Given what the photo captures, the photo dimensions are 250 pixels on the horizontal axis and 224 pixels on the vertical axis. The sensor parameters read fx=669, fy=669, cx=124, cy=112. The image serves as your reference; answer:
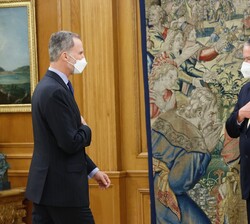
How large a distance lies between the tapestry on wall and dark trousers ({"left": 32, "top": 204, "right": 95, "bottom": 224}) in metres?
1.87

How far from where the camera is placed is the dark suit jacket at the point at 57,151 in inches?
168

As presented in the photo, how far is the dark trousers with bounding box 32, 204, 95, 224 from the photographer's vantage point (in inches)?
169

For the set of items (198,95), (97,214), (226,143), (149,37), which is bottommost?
(97,214)

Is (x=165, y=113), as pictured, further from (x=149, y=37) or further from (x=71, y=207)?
(x=71, y=207)

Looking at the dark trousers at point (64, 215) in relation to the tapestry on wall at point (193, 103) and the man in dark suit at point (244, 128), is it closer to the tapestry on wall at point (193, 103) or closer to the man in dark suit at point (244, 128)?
the man in dark suit at point (244, 128)

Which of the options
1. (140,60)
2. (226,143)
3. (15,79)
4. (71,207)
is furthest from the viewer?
(15,79)

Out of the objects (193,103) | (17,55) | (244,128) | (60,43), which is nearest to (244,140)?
(244,128)

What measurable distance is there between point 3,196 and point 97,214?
92 centimetres

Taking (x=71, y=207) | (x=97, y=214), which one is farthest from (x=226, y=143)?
(x=71, y=207)

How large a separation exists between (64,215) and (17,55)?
300 cm

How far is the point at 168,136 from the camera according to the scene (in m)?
6.08

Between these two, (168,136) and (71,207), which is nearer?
(71,207)

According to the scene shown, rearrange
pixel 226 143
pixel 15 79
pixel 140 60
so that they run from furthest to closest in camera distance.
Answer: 1. pixel 15 79
2. pixel 140 60
3. pixel 226 143

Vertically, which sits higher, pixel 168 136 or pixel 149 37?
pixel 149 37
